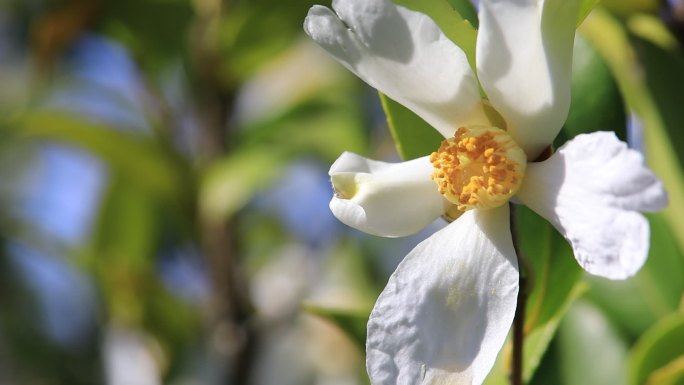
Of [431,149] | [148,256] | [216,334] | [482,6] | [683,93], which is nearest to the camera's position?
[482,6]

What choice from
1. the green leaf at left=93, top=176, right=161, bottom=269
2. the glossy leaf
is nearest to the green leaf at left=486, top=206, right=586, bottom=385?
the glossy leaf

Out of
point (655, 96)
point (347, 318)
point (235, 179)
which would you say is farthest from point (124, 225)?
point (655, 96)

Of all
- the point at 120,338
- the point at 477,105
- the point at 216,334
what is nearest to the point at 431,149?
the point at 477,105

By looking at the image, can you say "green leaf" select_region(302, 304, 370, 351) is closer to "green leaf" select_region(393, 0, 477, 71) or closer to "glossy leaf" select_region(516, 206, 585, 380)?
"glossy leaf" select_region(516, 206, 585, 380)

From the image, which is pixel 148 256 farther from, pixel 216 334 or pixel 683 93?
pixel 683 93

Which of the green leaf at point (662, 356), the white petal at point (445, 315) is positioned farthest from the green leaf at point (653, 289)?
the white petal at point (445, 315)

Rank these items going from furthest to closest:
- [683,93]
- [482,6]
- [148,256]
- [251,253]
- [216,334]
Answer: [251,253] < [148,256] < [216,334] < [683,93] < [482,6]

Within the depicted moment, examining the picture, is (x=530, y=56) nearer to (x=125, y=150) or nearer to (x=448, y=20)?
(x=448, y=20)
